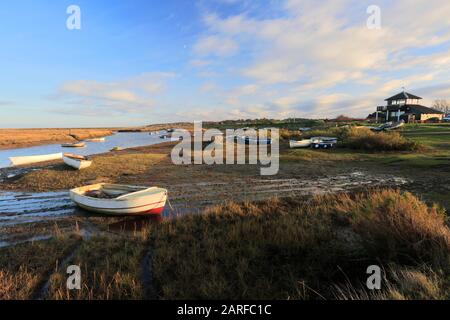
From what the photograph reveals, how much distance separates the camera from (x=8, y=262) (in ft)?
25.8

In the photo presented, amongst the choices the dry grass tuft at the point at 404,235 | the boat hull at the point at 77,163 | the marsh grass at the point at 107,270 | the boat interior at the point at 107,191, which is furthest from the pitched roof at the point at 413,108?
the marsh grass at the point at 107,270

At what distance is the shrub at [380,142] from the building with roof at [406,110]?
46.1 m

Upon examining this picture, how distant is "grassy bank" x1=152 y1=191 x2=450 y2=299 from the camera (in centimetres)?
555

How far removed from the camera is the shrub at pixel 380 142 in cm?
2948

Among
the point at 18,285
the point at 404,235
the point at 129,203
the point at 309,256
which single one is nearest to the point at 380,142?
the point at 404,235

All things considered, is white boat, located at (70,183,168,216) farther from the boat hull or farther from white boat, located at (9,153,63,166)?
white boat, located at (9,153,63,166)

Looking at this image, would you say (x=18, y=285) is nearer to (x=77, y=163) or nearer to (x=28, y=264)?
(x=28, y=264)

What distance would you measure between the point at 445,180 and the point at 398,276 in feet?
49.3

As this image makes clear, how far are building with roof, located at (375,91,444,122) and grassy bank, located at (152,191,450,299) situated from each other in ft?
245

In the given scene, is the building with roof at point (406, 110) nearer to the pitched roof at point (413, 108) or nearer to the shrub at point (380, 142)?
the pitched roof at point (413, 108)

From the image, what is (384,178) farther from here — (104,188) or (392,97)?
(392,97)

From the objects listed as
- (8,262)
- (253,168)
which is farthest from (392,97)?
(8,262)

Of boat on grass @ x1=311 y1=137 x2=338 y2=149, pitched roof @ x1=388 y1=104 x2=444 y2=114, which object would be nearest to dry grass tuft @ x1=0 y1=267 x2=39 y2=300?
boat on grass @ x1=311 y1=137 x2=338 y2=149
